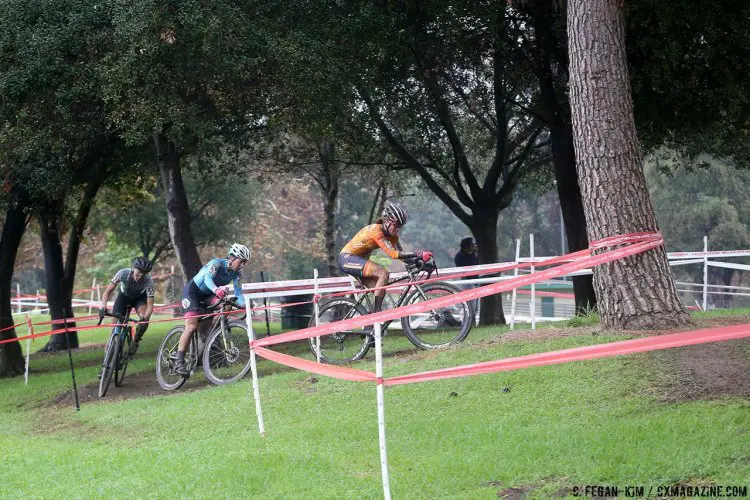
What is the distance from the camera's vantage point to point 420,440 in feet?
26.7

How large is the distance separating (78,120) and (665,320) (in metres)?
11.4

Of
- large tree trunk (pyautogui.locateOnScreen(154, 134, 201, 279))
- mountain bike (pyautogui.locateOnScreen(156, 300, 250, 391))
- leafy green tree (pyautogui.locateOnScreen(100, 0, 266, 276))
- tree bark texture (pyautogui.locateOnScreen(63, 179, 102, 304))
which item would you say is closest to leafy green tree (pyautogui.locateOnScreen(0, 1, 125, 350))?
leafy green tree (pyautogui.locateOnScreen(100, 0, 266, 276))

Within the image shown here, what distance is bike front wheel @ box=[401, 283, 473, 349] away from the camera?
12750 millimetres

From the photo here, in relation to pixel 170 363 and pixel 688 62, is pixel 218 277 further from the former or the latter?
pixel 688 62

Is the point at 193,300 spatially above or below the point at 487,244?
below

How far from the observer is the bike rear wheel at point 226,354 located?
1347 cm

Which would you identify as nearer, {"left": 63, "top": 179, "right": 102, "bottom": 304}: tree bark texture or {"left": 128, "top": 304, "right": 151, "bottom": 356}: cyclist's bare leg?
{"left": 128, "top": 304, "right": 151, "bottom": 356}: cyclist's bare leg

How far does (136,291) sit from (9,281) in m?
6.81

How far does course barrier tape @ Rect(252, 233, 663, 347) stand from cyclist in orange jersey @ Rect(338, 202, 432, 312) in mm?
3090

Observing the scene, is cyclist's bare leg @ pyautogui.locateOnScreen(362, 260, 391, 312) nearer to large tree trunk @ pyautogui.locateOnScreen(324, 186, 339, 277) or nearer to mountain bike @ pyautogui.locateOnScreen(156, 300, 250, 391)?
mountain bike @ pyautogui.locateOnScreen(156, 300, 250, 391)

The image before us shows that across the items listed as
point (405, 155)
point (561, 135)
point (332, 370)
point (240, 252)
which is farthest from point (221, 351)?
point (405, 155)

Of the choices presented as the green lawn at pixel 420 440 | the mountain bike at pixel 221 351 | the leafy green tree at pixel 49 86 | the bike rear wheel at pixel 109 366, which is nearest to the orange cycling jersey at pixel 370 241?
the green lawn at pixel 420 440

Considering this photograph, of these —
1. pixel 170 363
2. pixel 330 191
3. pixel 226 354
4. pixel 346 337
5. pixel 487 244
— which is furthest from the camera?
pixel 330 191

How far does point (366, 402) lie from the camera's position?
10.1 metres
